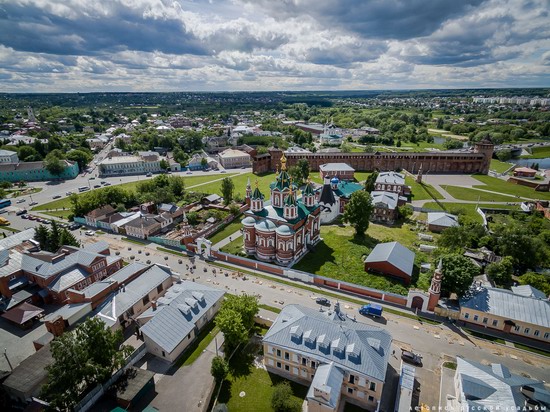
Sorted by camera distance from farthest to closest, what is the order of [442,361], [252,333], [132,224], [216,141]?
1. [216,141]
2. [132,224]
3. [252,333]
4. [442,361]

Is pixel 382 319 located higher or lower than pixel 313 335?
lower

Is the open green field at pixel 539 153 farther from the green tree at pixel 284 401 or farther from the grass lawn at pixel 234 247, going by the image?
the green tree at pixel 284 401

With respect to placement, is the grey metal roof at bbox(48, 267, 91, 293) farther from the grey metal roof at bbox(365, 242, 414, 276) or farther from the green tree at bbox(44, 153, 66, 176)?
the green tree at bbox(44, 153, 66, 176)

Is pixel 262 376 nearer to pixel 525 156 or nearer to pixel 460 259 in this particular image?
pixel 460 259

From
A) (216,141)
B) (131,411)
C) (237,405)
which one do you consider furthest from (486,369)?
(216,141)

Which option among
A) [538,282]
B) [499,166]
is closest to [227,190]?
[538,282]
